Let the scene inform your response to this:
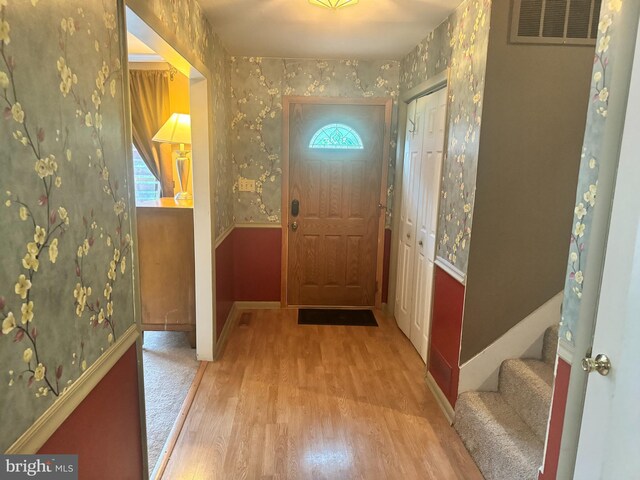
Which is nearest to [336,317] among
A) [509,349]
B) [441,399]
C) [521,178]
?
[441,399]

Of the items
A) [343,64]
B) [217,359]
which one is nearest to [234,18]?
[343,64]

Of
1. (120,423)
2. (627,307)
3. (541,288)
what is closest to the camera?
(627,307)

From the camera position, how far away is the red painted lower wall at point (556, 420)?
1.47 m

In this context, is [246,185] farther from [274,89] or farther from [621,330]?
[621,330]

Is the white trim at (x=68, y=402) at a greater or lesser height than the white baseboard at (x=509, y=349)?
greater

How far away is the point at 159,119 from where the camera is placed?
408 cm

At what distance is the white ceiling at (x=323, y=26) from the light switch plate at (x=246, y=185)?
1.09 metres

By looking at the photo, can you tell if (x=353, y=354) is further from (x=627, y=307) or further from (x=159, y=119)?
(x=159, y=119)

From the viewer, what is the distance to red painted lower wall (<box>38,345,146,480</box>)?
1.12m

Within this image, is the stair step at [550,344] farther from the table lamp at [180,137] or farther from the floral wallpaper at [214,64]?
the table lamp at [180,137]

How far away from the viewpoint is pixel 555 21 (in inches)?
80.0

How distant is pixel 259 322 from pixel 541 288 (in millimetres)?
2390

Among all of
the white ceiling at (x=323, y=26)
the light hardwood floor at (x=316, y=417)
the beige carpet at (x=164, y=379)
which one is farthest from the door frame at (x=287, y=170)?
the beige carpet at (x=164, y=379)

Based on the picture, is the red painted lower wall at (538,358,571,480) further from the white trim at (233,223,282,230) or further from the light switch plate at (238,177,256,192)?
the light switch plate at (238,177,256,192)
